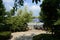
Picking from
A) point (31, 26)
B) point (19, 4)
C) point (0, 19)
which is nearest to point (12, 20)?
point (0, 19)

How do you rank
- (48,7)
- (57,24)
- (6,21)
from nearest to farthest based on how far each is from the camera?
1. (57,24)
2. (48,7)
3. (6,21)

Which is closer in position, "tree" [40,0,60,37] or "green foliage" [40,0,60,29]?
"tree" [40,0,60,37]

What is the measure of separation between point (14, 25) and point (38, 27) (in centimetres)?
595

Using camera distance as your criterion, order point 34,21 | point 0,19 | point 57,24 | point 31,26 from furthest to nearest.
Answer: point 34,21
point 31,26
point 0,19
point 57,24

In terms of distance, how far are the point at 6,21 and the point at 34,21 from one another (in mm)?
10388

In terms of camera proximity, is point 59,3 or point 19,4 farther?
point 59,3

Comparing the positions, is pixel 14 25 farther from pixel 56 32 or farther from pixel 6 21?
pixel 56 32

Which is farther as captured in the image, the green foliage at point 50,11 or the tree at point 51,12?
the green foliage at point 50,11

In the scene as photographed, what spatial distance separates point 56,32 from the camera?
1389cm

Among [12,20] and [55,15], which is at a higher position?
[55,15]

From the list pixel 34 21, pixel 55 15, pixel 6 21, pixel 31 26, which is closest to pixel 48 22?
pixel 55 15

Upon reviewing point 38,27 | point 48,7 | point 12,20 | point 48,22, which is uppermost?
point 48,7

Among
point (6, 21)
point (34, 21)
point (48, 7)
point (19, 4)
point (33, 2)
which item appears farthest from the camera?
point (34, 21)

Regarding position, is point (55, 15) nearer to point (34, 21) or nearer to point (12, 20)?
point (12, 20)
